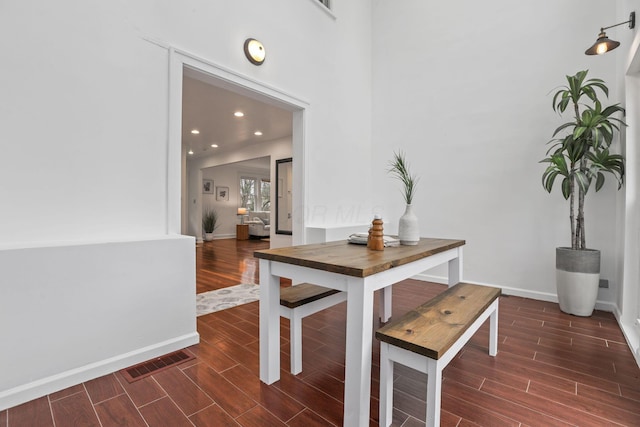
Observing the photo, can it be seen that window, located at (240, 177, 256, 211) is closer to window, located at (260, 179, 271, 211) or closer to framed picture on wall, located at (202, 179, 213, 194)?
window, located at (260, 179, 271, 211)

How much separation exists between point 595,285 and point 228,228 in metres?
9.42

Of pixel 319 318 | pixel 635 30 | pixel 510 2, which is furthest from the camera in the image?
pixel 510 2

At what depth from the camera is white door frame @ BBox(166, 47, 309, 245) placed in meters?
2.12

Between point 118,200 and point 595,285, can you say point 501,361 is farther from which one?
point 118,200

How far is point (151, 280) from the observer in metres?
1.90

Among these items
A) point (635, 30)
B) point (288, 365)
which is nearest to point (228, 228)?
point (288, 365)

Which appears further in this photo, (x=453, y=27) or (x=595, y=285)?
(x=453, y=27)

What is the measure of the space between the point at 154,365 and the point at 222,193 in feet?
28.4

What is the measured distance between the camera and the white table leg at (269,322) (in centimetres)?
160

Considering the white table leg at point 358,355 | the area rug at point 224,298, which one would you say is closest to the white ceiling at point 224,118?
the area rug at point 224,298

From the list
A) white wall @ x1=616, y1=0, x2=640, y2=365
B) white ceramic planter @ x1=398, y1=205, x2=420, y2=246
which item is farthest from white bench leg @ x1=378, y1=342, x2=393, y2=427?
white wall @ x1=616, y1=0, x2=640, y2=365

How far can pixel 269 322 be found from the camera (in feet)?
5.26

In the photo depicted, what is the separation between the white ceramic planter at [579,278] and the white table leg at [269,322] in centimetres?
265

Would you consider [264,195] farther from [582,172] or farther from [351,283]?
[351,283]
